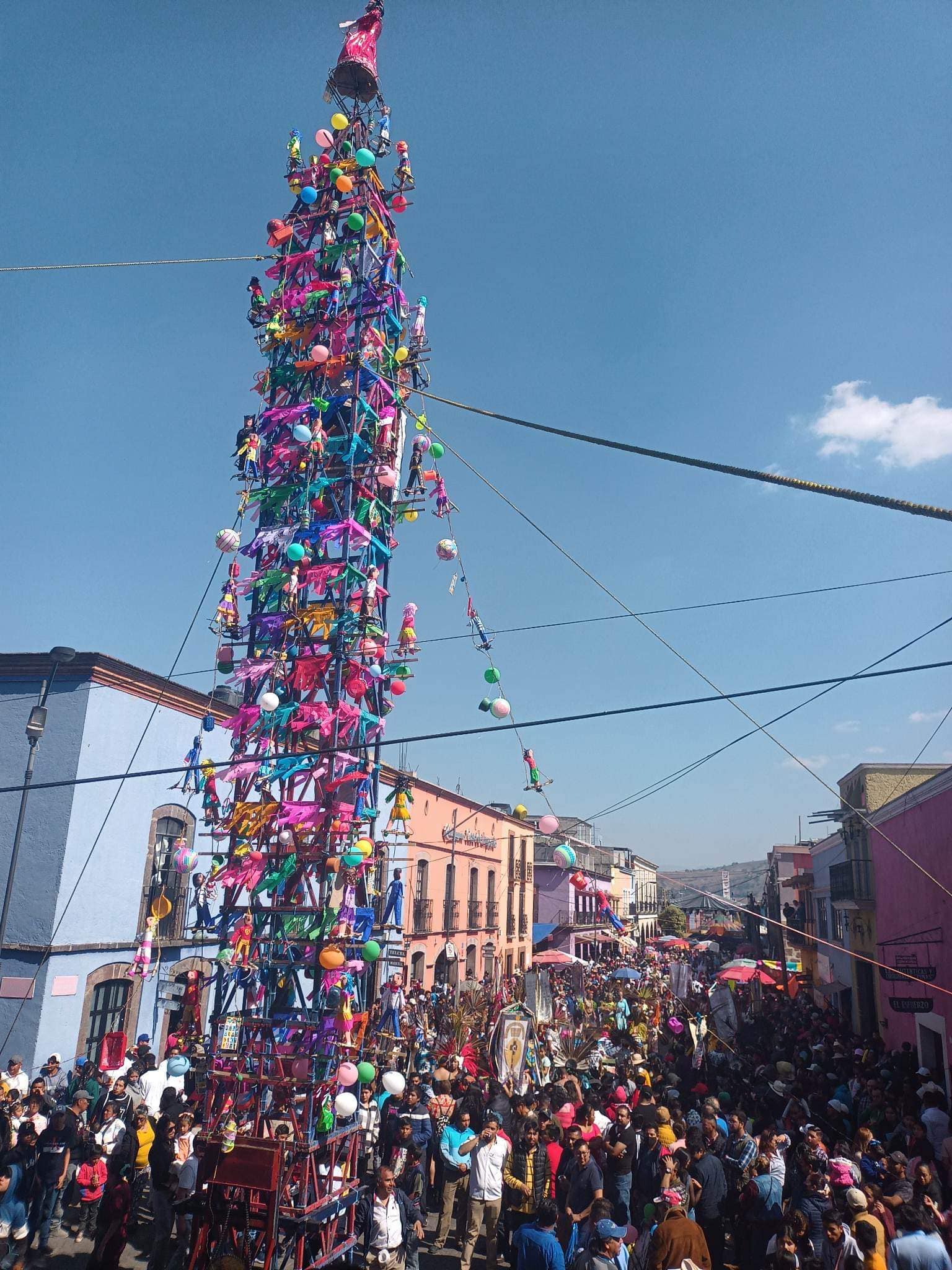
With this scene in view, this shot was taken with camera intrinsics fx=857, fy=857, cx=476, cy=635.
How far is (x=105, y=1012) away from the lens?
16.1 m

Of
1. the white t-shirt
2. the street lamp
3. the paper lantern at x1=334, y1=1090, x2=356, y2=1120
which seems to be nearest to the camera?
the paper lantern at x1=334, y1=1090, x2=356, y2=1120

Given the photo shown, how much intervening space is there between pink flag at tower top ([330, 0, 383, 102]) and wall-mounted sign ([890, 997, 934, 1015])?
17.2 m

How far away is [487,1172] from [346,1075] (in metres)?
1.77

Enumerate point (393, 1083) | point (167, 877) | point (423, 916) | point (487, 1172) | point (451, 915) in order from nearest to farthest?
point (487, 1172)
point (393, 1083)
point (167, 877)
point (423, 916)
point (451, 915)

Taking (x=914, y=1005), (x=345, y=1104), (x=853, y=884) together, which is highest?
(x=853, y=884)

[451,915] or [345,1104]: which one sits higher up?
[451,915]

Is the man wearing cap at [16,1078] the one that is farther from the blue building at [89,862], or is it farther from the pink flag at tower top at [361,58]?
the pink flag at tower top at [361,58]

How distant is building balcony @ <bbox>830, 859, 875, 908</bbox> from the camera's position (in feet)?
78.3

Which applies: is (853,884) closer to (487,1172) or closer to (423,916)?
(423,916)

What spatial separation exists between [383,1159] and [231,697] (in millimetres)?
13393

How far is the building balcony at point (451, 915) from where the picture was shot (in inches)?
1181

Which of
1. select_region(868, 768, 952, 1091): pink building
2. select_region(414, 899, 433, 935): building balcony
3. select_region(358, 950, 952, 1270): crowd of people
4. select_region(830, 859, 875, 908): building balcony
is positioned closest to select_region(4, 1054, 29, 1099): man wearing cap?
select_region(358, 950, 952, 1270): crowd of people

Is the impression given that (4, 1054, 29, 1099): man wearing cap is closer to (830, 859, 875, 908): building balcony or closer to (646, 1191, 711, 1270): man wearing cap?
(646, 1191, 711, 1270): man wearing cap

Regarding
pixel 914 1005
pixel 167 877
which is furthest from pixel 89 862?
pixel 914 1005
